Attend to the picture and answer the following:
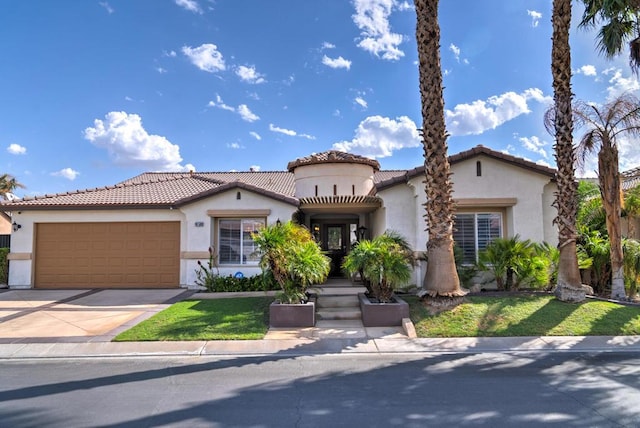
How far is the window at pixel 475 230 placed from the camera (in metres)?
13.6

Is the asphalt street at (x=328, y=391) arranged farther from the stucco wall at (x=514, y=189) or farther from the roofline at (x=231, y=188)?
the roofline at (x=231, y=188)

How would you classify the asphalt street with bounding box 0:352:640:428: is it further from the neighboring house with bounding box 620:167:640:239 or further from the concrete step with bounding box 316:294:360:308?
the neighboring house with bounding box 620:167:640:239

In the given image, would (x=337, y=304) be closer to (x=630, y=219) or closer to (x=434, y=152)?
(x=434, y=152)

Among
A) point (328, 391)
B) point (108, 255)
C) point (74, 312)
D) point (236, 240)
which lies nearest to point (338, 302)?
point (328, 391)

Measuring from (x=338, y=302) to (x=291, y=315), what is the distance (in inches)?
81.9

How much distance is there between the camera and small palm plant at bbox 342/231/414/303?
9.92 metres

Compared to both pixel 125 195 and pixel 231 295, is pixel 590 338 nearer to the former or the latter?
pixel 231 295

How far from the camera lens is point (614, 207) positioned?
37.5ft

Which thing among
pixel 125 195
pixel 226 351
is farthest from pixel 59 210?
pixel 226 351

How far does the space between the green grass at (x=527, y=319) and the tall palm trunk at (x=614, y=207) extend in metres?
1.55

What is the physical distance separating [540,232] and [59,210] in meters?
18.4

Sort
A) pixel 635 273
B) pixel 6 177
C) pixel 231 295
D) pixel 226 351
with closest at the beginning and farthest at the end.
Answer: pixel 226 351 → pixel 635 273 → pixel 231 295 → pixel 6 177

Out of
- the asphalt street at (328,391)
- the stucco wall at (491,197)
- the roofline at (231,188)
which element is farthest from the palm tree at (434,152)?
the roofline at (231,188)

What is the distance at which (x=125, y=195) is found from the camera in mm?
16406
